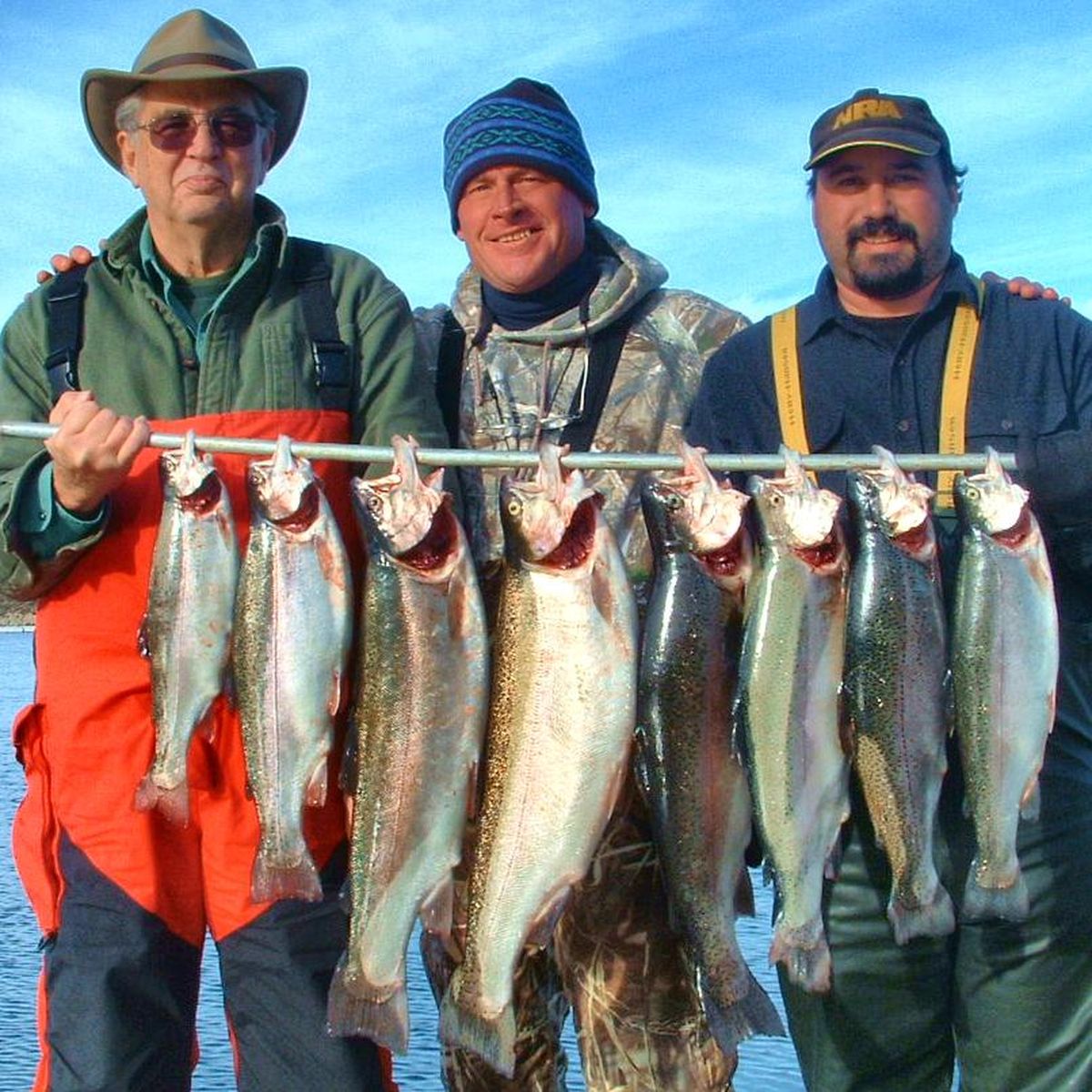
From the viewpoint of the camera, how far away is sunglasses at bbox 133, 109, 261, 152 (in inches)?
151

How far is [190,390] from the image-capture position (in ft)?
12.7

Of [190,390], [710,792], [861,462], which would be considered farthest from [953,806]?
[190,390]

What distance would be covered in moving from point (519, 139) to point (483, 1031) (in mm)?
2545

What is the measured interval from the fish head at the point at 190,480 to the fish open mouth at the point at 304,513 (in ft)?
0.58

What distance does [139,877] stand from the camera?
144 inches

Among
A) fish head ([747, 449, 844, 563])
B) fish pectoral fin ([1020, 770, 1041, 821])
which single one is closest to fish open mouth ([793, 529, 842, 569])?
fish head ([747, 449, 844, 563])

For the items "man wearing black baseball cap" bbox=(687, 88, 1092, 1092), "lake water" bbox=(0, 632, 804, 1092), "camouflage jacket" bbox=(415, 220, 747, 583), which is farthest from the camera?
"lake water" bbox=(0, 632, 804, 1092)

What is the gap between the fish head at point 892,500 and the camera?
3.41 meters

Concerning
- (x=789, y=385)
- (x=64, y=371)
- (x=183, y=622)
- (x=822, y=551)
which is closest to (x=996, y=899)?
(x=822, y=551)

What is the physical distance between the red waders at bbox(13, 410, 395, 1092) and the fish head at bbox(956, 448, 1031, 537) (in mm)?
1729

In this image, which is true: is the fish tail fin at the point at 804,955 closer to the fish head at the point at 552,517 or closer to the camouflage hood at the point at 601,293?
the fish head at the point at 552,517

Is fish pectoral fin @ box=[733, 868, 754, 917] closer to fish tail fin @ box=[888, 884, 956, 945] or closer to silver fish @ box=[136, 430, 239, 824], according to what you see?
fish tail fin @ box=[888, 884, 956, 945]

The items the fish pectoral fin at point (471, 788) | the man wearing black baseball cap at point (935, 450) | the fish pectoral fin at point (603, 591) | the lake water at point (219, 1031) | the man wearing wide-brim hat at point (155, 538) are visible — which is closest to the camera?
the fish pectoral fin at point (603, 591)

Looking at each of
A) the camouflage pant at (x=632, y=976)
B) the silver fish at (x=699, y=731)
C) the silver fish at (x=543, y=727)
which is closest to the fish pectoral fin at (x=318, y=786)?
the silver fish at (x=543, y=727)
